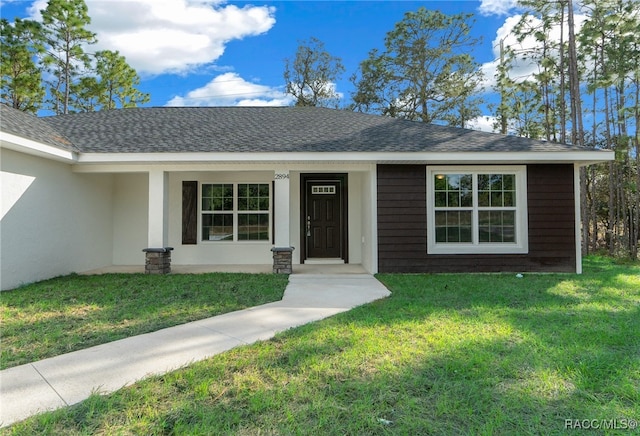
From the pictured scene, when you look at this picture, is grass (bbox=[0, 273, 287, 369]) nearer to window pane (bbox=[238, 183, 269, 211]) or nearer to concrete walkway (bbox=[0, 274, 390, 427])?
concrete walkway (bbox=[0, 274, 390, 427])

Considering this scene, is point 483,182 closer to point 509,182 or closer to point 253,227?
point 509,182

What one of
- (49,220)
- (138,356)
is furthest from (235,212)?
(138,356)

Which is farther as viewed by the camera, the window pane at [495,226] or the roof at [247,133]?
the window pane at [495,226]

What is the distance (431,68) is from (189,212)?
15.3 meters

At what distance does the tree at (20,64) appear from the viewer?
15.6m

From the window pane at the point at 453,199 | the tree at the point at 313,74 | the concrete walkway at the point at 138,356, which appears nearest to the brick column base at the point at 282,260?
the concrete walkway at the point at 138,356

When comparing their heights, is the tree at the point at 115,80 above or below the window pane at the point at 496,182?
above

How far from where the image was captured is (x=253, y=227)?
877 cm

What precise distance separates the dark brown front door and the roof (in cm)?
149

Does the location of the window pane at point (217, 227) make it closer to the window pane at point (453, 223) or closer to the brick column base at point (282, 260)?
the brick column base at point (282, 260)

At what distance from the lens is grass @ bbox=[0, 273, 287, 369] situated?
3.31 m

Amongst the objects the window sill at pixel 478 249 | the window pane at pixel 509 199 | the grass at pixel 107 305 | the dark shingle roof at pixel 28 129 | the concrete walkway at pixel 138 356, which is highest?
the dark shingle roof at pixel 28 129

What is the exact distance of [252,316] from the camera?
13.5 feet

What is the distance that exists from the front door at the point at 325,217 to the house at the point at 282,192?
0.70 m
